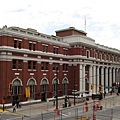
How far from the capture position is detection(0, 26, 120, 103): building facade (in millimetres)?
42531

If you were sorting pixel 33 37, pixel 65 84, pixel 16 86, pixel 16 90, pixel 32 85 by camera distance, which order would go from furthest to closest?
1. pixel 65 84
2. pixel 33 37
3. pixel 32 85
4. pixel 16 86
5. pixel 16 90

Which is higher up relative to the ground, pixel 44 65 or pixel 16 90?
pixel 44 65

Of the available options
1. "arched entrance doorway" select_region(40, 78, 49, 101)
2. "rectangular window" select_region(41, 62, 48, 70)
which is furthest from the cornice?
"arched entrance doorway" select_region(40, 78, 49, 101)

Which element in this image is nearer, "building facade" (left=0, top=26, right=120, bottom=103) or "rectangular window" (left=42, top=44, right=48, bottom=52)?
"building facade" (left=0, top=26, right=120, bottom=103)

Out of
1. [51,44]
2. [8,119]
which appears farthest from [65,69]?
[8,119]

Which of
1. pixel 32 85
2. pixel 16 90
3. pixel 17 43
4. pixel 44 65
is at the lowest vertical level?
pixel 16 90

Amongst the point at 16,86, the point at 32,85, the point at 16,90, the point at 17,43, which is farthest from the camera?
the point at 32,85

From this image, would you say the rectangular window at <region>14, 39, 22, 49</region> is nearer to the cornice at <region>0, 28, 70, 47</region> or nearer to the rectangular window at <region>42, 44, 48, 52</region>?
the cornice at <region>0, 28, 70, 47</region>

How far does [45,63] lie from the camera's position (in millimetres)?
51656

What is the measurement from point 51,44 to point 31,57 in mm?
8173

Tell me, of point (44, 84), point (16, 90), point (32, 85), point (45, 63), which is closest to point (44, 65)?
point (45, 63)

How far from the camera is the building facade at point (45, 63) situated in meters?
42.5

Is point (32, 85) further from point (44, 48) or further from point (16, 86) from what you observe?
point (44, 48)

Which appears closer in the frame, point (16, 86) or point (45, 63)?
point (16, 86)
